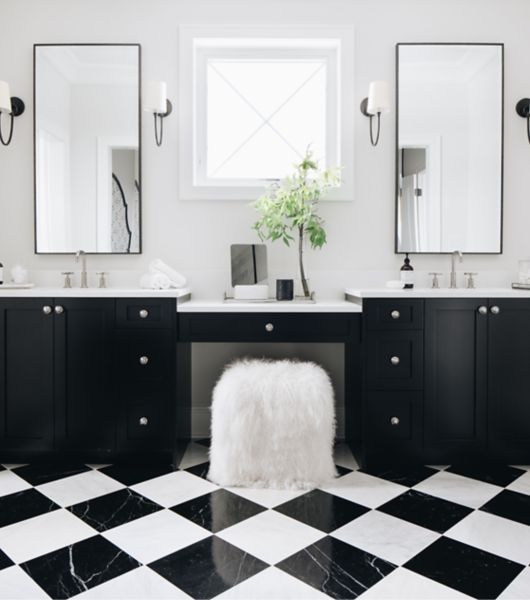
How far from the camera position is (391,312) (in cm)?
244

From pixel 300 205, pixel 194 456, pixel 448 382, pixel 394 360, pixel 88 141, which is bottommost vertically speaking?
pixel 194 456

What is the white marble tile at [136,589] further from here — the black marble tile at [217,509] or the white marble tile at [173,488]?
the white marble tile at [173,488]

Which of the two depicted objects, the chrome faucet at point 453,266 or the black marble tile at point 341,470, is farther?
the chrome faucet at point 453,266

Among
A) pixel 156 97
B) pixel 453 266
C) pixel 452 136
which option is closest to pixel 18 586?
pixel 156 97

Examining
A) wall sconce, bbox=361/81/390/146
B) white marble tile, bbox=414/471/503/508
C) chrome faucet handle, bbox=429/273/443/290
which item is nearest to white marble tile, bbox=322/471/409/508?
white marble tile, bbox=414/471/503/508

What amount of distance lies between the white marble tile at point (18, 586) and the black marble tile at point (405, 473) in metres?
1.47

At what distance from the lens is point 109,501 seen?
2104 mm

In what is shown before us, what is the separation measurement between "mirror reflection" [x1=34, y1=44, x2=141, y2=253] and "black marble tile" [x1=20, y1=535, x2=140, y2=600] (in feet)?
5.42

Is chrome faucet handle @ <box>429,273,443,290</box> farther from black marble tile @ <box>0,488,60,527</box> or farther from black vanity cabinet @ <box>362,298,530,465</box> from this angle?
black marble tile @ <box>0,488,60,527</box>

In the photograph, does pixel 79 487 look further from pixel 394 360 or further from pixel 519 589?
pixel 519 589

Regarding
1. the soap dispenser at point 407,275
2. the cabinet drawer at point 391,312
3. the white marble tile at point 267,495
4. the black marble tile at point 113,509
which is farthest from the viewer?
the soap dispenser at point 407,275

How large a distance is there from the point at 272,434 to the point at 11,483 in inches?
46.2

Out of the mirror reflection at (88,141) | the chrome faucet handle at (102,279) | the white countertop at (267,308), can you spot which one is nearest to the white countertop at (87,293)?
the white countertop at (267,308)

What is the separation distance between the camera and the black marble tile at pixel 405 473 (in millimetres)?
2332
